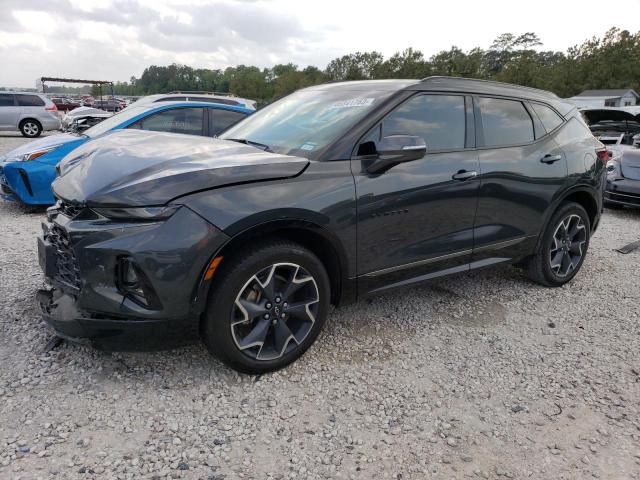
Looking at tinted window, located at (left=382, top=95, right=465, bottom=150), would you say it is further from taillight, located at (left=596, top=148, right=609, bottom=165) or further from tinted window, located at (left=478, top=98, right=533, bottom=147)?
taillight, located at (left=596, top=148, right=609, bottom=165)

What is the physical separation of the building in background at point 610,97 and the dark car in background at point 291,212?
40.9 metres

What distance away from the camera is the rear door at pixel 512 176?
141 inches

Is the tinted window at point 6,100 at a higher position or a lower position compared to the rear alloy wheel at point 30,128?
higher

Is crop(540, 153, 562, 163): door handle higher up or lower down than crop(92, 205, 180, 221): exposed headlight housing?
higher up

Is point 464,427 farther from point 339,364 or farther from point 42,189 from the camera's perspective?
point 42,189

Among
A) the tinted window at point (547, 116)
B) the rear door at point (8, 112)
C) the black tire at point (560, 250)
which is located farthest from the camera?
the rear door at point (8, 112)

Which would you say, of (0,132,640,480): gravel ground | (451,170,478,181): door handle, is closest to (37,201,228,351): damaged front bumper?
(0,132,640,480): gravel ground

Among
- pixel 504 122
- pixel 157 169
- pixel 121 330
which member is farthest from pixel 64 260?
pixel 504 122

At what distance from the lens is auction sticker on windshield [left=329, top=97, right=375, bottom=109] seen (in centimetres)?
318

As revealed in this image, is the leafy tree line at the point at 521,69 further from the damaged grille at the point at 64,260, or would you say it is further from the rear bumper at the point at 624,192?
the damaged grille at the point at 64,260

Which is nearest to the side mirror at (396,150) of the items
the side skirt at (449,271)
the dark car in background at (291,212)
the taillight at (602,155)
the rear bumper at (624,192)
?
the dark car in background at (291,212)

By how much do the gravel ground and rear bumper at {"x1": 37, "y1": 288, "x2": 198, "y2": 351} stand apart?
310 millimetres

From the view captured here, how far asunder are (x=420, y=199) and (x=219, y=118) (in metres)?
4.55

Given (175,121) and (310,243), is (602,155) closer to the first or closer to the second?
(310,243)
